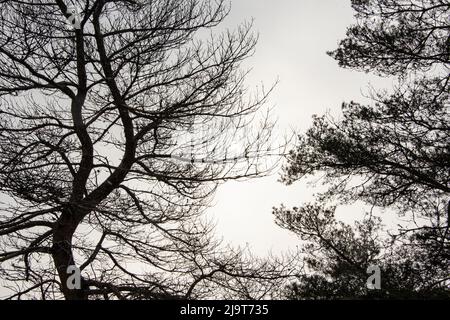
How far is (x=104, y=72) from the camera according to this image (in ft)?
24.1

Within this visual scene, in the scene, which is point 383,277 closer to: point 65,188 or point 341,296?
point 341,296

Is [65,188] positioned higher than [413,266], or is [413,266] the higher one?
[65,188]

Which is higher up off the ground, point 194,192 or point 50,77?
point 50,77

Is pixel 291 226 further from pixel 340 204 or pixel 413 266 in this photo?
pixel 413 266

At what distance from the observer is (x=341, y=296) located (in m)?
7.61

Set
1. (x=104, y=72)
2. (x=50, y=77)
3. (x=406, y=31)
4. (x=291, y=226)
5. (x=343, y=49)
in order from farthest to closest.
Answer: (x=291, y=226) < (x=343, y=49) < (x=406, y=31) < (x=104, y=72) < (x=50, y=77)

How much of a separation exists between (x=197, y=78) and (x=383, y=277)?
15.1 ft

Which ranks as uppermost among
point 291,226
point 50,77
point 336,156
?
point 50,77

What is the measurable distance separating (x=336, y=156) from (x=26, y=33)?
5359 millimetres

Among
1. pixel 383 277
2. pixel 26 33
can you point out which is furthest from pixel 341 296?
pixel 26 33

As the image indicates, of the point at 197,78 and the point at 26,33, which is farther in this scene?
the point at 197,78

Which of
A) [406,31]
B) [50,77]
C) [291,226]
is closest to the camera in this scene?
[50,77]
